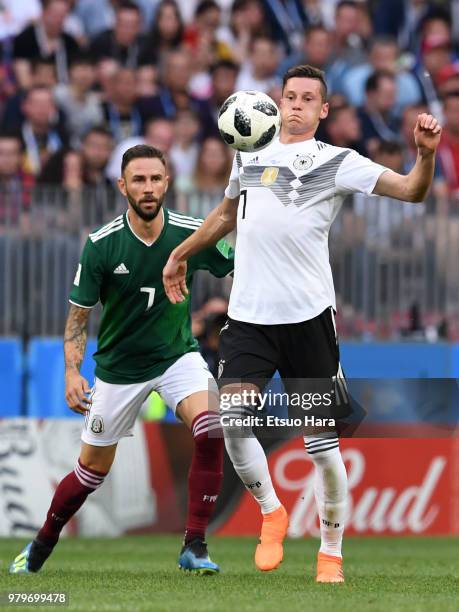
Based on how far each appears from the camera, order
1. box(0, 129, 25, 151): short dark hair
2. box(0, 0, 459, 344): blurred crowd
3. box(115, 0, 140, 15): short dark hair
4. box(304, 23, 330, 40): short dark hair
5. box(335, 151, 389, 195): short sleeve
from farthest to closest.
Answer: box(115, 0, 140, 15): short dark hair < box(304, 23, 330, 40): short dark hair < box(0, 129, 25, 151): short dark hair < box(0, 0, 459, 344): blurred crowd < box(335, 151, 389, 195): short sleeve

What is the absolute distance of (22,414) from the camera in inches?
574

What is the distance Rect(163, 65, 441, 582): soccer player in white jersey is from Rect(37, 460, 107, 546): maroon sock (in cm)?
120

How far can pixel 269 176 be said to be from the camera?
8.09m

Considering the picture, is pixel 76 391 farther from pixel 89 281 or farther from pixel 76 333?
pixel 89 281

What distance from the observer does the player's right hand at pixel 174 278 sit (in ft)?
27.5

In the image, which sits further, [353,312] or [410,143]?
[410,143]

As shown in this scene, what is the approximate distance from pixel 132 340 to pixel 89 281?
444mm

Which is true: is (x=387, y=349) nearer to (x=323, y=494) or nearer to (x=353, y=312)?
(x=353, y=312)

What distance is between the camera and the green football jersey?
8930 mm

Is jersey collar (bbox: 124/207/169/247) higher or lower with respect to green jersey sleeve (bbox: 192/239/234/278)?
higher

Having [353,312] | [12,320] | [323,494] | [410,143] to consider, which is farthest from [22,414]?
[323,494]

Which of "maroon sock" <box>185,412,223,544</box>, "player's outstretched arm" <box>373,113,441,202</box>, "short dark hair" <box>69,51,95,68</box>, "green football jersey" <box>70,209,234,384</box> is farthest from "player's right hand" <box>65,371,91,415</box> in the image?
"short dark hair" <box>69,51,95,68</box>

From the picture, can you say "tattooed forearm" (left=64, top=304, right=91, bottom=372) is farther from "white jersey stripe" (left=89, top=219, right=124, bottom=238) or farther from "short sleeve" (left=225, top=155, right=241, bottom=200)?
"short sleeve" (left=225, top=155, right=241, bottom=200)

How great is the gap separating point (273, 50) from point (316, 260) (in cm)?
1043
